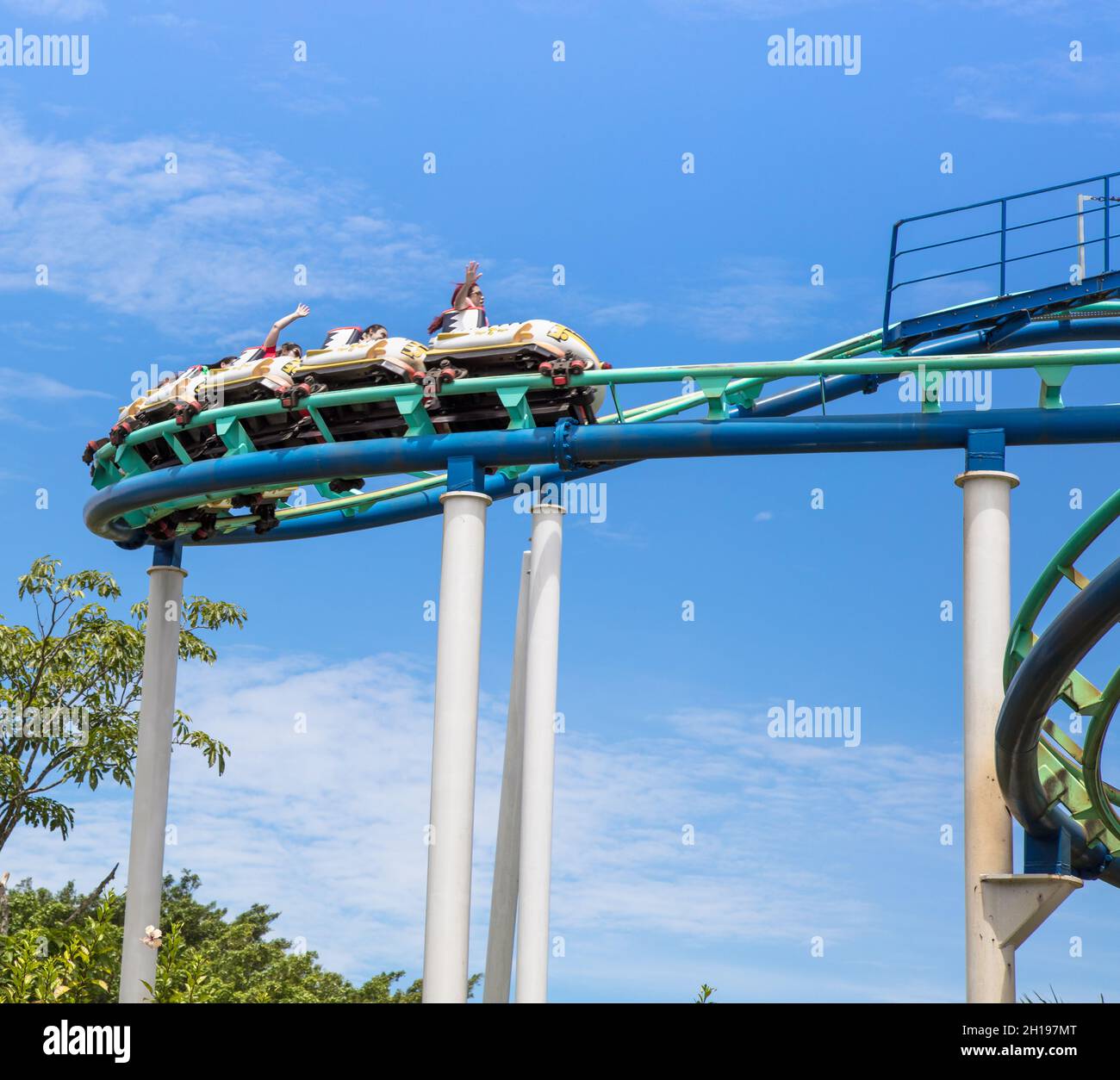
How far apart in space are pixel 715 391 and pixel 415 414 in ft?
9.05

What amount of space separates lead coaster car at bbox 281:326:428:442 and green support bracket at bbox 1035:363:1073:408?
17.8 feet

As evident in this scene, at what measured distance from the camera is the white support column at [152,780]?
17422 millimetres

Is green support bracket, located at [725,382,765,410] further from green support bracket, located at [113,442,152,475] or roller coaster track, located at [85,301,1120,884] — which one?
green support bracket, located at [113,442,152,475]

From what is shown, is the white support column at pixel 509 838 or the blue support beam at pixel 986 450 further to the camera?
the white support column at pixel 509 838

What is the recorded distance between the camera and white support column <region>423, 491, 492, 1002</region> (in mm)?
14164

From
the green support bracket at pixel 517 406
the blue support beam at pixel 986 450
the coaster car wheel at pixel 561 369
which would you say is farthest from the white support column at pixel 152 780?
the blue support beam at pixel 986 450

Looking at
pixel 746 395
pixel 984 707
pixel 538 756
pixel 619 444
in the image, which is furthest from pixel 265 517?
pixel 984 707

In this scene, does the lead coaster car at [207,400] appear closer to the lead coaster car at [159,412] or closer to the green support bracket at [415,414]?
the lead coaster car at [159,412]

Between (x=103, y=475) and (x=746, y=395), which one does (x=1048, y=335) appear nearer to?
(x=746, y=395)

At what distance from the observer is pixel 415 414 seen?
15969 mm

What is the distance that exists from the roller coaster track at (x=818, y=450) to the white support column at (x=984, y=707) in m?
0.21
